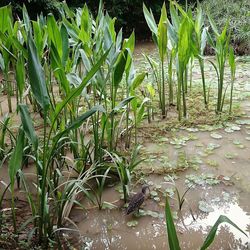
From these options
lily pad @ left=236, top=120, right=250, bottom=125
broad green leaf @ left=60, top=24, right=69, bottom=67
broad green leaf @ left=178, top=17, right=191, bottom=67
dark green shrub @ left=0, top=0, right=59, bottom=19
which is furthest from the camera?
dark green shrub @ left=0, top=0, right=59, bottom=19

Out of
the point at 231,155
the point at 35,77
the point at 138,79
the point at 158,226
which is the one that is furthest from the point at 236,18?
the point at 35,77

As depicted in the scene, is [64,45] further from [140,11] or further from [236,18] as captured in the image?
[140,11]

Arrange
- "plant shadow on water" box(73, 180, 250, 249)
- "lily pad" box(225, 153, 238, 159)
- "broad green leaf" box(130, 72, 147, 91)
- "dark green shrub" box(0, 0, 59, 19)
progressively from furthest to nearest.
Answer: "dark green shrub" box(0, 0, 59, 19), "lily pad" box(225, 153, 238, 159), "broad green leaf" box(130, 72, 147, 91), "plant shadow on water" box(73, 180, 250, 249)

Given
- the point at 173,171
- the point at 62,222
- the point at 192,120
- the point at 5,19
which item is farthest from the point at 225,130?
the point at 5,19

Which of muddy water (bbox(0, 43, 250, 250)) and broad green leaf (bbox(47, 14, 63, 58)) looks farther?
broad green leaf (bbox(47, 14, 63, 58))

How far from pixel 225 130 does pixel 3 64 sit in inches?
68.3

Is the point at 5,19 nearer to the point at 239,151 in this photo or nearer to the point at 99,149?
the point at 99,149

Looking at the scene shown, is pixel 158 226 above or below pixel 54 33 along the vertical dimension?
below

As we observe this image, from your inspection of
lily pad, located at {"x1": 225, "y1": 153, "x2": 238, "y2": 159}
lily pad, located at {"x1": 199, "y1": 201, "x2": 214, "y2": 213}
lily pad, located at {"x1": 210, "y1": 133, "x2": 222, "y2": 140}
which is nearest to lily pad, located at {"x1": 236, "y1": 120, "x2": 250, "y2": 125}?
lily pad, located at {"x1": 210, "y1": 133, "x2": 222, "y2": 140}

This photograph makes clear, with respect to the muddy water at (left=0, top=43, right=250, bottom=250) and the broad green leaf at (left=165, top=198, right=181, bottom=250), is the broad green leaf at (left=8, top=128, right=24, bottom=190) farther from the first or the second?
the broad green leaf at (left=165, top=198, right=181, bottom=250)

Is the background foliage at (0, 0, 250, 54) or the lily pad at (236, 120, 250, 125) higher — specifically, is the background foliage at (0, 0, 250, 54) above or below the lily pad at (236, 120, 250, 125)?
above

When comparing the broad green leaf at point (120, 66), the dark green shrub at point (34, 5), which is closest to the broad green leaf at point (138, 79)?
the broad green leaf at point (120, 66)

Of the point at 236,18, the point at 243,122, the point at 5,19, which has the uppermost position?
the point at 5,19

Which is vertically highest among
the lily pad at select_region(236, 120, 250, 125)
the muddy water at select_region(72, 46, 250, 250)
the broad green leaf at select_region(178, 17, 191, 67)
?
the broad green leaf at select_region(178, 17, 191, 67)
